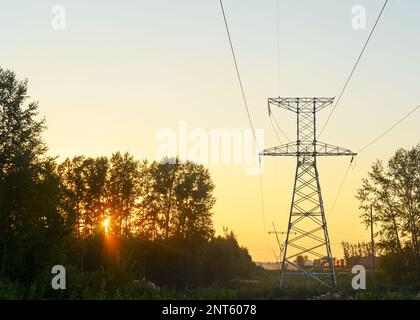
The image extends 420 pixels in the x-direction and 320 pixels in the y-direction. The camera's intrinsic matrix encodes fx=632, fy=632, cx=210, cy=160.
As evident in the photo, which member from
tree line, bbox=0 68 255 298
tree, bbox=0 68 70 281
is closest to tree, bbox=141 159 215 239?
tree line, bbox=0 68 255 298

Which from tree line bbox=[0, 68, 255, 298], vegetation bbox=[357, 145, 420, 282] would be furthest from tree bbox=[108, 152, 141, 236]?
vegetation bbox=[357, 145, 420, 282]

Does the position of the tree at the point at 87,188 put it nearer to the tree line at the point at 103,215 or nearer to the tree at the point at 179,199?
the tree line at the point at 103,215

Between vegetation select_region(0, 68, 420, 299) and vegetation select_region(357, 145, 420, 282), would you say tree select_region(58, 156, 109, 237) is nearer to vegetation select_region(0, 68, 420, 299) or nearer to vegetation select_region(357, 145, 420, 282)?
vegetation select_region(0, 68, 420, 299)

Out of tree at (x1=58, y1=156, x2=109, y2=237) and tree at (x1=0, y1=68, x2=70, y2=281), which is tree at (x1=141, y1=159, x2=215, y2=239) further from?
tree at (x1=0, y1=68, x2=70, y2=281)

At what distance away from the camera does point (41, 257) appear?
37.7 m

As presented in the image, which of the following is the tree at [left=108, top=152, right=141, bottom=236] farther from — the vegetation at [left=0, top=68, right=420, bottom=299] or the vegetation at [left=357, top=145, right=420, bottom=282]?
the vegetation at [left=357, top=145, right=420, bottom=282]

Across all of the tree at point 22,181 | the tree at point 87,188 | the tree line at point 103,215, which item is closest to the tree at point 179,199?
the tree line at point 103,215

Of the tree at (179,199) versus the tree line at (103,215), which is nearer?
the tree line at (103,215)

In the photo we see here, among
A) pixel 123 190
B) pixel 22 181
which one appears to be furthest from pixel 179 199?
pixel 22 181

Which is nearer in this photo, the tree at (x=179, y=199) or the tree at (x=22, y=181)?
the tree at (x=22, y=181)

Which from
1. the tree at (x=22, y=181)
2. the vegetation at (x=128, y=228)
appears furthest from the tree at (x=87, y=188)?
the tree at (x=22, y=181)

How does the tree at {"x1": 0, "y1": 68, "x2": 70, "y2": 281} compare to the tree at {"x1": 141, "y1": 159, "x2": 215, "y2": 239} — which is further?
the tree at {"x1": 141, "y1": 159, "x2": 215, "y2": 239}

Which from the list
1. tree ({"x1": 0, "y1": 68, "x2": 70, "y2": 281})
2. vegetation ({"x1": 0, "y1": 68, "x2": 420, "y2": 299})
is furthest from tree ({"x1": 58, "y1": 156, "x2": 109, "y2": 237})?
tree ({"x1": 0, "y1": 68, "x2": 70, "y2": 281})
